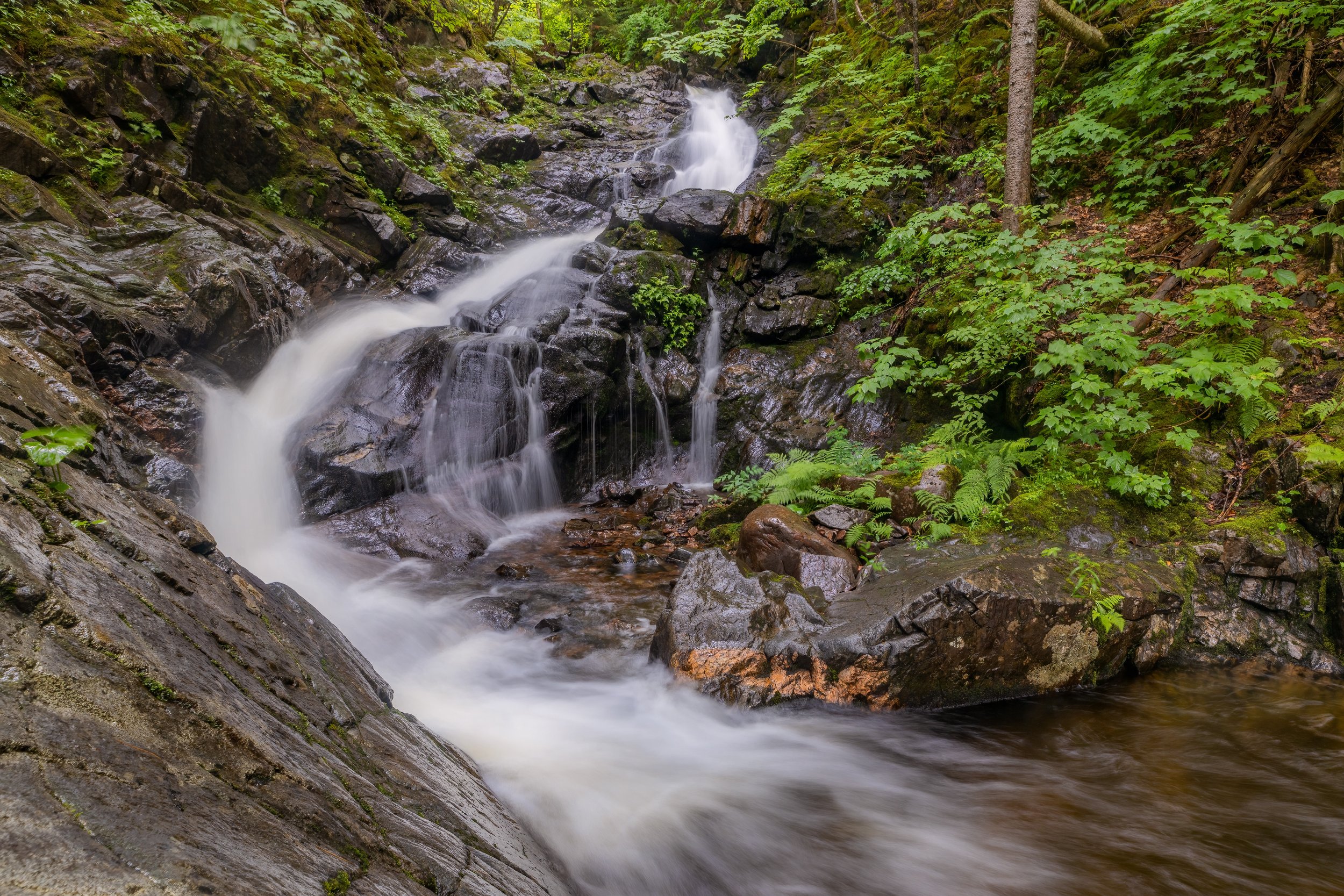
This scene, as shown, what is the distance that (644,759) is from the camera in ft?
12.5

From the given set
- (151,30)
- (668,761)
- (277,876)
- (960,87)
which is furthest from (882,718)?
(151,30)

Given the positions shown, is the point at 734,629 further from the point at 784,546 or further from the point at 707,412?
the point at 707,412

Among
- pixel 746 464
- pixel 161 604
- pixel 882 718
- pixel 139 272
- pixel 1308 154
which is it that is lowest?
pixel 161 604

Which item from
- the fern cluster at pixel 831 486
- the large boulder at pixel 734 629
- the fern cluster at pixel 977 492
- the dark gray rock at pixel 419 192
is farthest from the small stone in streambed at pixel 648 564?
the dark gray rock at pixel 419 192

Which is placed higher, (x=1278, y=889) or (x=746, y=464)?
(x=746, y=464)

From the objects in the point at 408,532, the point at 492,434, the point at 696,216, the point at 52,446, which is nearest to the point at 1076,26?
the point at 696,216

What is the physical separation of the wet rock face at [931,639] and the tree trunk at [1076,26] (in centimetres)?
806

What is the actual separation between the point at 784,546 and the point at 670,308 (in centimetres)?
628

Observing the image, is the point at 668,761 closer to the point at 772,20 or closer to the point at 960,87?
the point at 960,87

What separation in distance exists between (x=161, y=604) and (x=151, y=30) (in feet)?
35.7

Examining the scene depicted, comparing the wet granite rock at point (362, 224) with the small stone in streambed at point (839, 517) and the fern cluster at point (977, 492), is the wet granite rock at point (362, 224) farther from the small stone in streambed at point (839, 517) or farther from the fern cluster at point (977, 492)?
the fern cluster at point (977, 492)

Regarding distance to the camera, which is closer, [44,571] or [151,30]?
[44,571]

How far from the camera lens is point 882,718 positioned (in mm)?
4082

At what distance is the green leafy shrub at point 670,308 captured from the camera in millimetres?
10500
